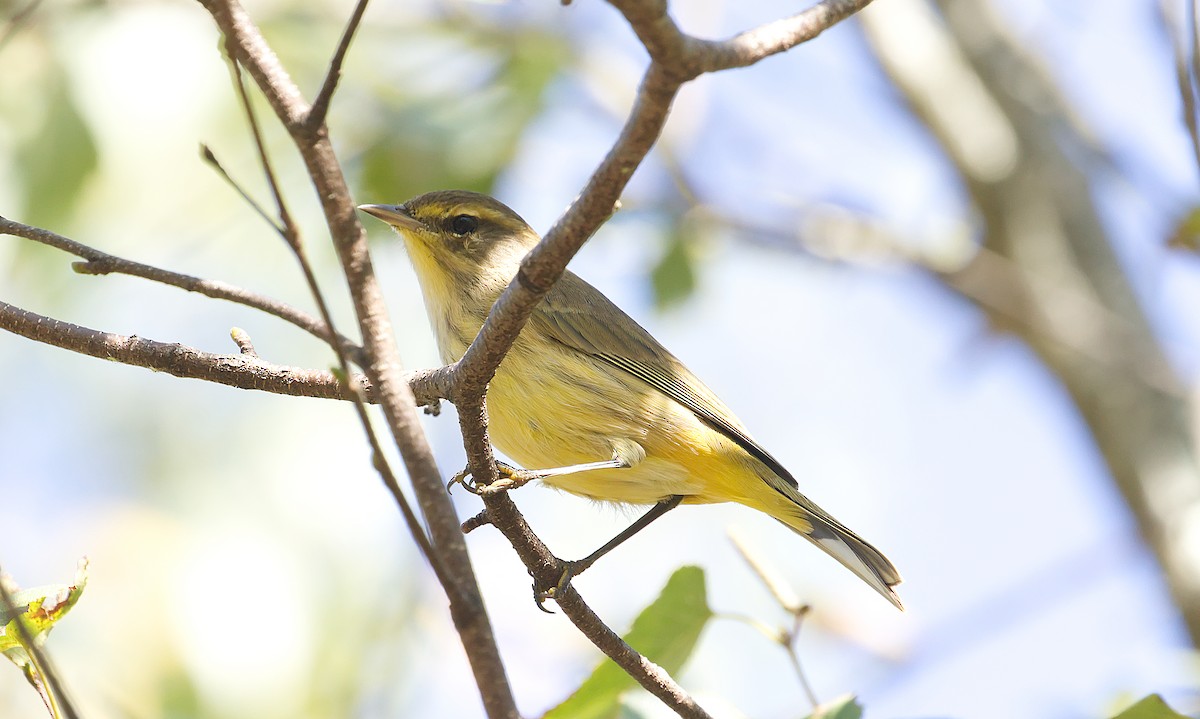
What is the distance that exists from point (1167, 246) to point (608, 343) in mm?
2134

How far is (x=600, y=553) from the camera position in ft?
11.0

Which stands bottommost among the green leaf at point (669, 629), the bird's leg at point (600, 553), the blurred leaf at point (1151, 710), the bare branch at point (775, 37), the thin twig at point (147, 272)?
the blurred leaf at point (1151, 710)

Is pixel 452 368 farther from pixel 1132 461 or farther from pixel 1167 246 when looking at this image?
pixel 1132 461

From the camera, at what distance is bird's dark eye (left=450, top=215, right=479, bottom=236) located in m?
4.53

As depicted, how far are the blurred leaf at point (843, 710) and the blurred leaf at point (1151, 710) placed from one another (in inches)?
22.6

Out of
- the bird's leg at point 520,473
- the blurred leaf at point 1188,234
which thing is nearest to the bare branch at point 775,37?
the bird's leg at point 520,473

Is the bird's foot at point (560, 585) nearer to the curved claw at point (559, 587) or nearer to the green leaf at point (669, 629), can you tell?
the curved claw at point (559, 587)

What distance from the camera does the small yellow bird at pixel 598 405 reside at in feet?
12.5

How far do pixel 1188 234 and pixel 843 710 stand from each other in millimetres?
2034

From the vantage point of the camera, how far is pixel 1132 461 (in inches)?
290

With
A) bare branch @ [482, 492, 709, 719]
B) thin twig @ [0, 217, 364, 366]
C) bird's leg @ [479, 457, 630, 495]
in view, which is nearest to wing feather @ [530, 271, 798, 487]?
bird's leg @ [479, 457, 630, 495]

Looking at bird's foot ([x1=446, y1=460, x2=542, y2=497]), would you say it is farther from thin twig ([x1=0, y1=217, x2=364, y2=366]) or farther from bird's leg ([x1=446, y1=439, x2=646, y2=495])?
thin twig ([x1=0, y1=217, x2=364, y2=366])

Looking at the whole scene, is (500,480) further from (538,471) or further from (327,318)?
(327,318)

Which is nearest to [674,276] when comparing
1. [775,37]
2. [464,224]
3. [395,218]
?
[464,224]
